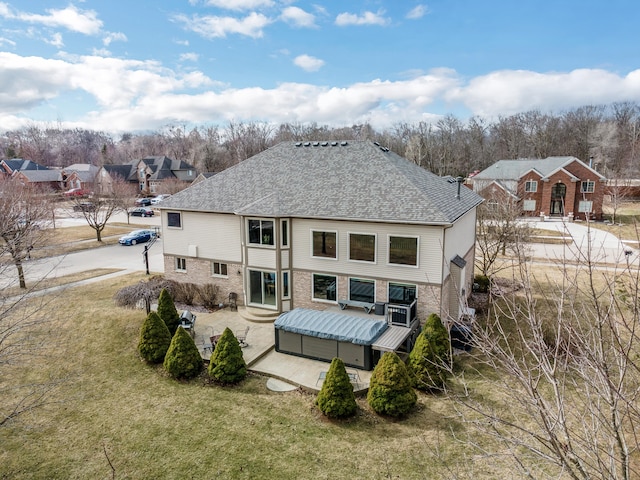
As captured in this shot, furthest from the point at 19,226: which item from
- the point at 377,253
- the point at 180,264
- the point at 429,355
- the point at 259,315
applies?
the point at 429,355

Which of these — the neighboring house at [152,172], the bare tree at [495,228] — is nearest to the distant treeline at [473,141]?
the neighboring house at [152,172]

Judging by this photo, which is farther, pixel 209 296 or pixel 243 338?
pixel 209 296

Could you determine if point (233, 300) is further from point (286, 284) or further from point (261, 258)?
point (286, 284)

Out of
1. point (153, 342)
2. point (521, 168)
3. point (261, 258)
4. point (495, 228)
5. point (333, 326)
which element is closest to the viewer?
point (153, 342)

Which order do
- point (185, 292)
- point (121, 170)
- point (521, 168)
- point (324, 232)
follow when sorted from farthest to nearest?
point (121, 170), point (521, 168), point (185, 292), point (324, 232)

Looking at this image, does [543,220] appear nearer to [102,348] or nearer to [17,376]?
[102,348]

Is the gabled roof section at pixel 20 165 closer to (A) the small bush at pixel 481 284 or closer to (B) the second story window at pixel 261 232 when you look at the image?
(B) the second story window at pixel 261 232
